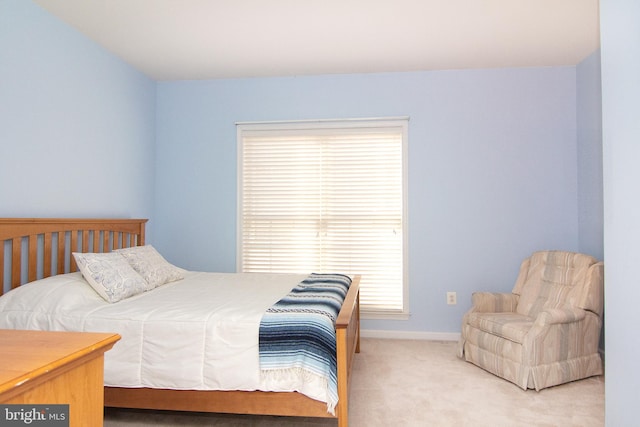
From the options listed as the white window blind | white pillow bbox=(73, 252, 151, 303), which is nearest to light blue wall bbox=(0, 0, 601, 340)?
the white window blind

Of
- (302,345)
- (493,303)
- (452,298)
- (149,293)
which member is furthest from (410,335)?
(149,293)

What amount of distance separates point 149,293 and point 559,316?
2767 millimetres

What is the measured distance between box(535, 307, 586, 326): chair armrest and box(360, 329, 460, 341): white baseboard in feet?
3.81

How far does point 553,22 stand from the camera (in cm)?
300

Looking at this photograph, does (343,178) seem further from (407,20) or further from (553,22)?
(553,22)

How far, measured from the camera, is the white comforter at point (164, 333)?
82.0 inches

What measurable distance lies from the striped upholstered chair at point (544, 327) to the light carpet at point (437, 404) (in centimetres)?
10

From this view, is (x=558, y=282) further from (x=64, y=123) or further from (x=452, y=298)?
(x=64, y=123)

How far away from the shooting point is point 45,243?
272 cm

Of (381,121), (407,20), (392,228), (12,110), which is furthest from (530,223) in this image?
(12,110)

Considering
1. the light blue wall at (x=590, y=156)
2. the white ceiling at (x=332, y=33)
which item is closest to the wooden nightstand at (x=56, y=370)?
the white ceiling at (x=332, y=33)

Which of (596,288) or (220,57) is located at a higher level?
(220,57)

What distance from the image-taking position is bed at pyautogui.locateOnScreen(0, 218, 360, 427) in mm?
2082

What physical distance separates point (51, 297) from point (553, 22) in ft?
12.2
